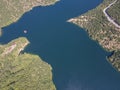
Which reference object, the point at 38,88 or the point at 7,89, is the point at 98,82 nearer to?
the point at 38,88

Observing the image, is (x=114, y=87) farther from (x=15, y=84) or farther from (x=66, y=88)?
(x=15, y=84)

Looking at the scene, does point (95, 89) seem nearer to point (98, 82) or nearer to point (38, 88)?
point (98, 82)

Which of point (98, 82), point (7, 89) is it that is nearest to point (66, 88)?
point (98, 82)

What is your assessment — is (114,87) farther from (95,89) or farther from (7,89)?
(7,89)

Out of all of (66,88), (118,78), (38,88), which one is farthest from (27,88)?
(118,78)

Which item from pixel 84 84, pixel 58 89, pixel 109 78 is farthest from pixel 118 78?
pixel 58 89

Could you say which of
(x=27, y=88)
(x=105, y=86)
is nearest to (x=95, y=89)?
(x=105, y=86)
